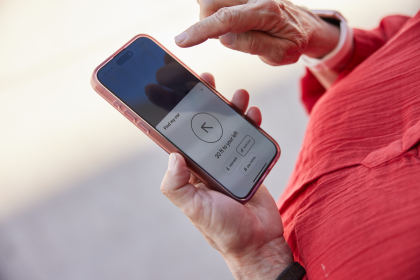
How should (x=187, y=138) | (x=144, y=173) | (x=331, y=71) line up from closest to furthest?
1. (x=187, y=138)
2. (x=331, y=71)
3. (x=144, y=173)

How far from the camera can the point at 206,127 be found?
612 millimetres

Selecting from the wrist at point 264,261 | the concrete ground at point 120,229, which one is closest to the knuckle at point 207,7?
the wrist at point 264,261

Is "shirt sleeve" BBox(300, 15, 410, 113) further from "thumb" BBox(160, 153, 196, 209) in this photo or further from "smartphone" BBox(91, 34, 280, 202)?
"thumb" BBox(160, 153, 196, 209)

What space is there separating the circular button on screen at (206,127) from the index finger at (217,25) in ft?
0.40

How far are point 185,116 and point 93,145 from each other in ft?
2.88

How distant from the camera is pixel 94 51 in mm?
1576

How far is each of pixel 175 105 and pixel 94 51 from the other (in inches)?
43.6

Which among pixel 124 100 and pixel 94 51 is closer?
pixel 124 100

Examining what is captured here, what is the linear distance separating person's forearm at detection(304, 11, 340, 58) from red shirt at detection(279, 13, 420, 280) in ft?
0.34

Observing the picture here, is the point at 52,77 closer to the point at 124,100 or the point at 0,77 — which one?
the point at 0,77

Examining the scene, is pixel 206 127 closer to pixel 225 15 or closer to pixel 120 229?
pixel 225 15

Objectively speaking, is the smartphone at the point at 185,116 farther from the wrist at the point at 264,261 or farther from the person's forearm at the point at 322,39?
the person's forearm at the point at 322,39

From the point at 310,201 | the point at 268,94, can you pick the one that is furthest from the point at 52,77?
the point at 310,201

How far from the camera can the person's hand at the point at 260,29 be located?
0.55 metres
